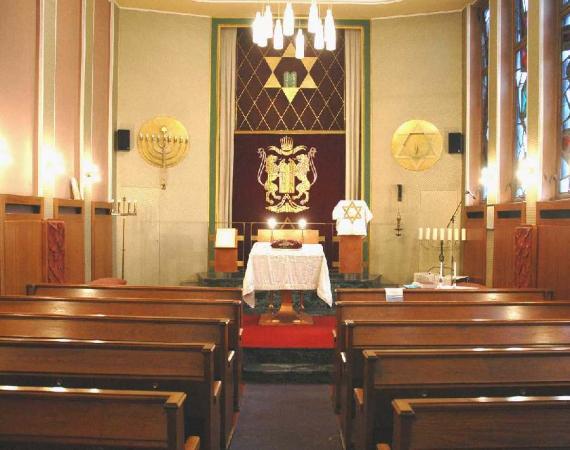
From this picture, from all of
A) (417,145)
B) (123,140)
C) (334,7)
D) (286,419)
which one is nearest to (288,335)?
(286,419)

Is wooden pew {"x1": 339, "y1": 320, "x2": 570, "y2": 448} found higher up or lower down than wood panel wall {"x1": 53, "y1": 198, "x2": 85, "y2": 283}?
lower down

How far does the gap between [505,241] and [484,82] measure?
2762 millimetres

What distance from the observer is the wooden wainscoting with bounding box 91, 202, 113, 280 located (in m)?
7.53

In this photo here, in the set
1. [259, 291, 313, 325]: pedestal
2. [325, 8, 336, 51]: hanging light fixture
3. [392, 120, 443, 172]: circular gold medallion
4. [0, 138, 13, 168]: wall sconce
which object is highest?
[325, 8, 336, 51]: hanging light fixture

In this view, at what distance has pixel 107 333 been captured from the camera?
3191 mm

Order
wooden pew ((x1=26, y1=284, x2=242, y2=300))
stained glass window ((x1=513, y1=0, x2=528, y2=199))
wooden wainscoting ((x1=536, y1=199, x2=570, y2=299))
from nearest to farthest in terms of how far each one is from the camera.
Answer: wooden pew ((x1=26, y1=284, x2=242, y2=300)), wooden wainscoting ((x1=536, y1=199, x2=570, y2=299)), stained glass window ((x1=513, y1=0, x2=528, y2=199))

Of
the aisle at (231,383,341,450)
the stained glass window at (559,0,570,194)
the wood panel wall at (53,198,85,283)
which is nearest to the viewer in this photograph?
the aisle at (231,383,341,450)

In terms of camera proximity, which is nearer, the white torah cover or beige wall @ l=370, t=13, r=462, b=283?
the white torah cover

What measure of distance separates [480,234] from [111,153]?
559 centimetres

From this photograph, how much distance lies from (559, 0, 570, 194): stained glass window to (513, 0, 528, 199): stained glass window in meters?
0.98

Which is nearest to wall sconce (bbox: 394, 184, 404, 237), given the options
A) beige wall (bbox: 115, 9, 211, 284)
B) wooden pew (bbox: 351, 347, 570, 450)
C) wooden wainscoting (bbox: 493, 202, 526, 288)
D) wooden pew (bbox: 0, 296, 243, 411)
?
wooden wainscoting (bbox: 493, 202, 526, 288)

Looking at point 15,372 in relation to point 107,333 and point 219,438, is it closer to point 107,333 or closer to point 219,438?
point 107,333

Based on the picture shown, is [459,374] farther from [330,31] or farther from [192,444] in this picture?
[330,31]

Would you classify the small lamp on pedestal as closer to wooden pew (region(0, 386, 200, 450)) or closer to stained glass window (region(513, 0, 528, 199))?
stained glass window (region(513, 0, 528, 199))
